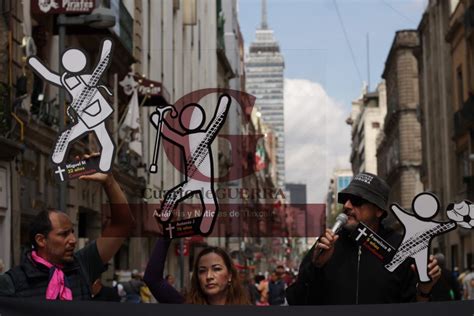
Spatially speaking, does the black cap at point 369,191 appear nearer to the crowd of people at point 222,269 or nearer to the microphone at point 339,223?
the crowd of people at point 222,269

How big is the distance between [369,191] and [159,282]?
52.6 inches

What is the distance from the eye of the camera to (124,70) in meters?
31.7

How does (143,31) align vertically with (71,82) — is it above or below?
above

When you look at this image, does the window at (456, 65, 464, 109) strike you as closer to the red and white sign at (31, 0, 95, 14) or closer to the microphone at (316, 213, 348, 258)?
the red and white sign at (31, 0, 95, 14)

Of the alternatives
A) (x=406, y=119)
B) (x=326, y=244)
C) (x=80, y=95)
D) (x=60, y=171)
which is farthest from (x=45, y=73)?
(x=406, y=119)

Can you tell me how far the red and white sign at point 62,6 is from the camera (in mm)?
23281

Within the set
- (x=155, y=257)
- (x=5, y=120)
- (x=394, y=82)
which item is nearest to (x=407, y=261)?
(x=155, y=257)

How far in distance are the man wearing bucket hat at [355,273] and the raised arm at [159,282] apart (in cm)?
70

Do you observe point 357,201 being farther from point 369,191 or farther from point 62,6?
point 62,6

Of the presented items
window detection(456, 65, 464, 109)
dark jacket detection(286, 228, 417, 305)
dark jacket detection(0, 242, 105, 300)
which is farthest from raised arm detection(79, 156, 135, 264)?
window detection(456, 65, 464, 109)

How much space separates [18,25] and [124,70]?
9410mm

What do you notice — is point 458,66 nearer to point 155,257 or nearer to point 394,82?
point 394,82

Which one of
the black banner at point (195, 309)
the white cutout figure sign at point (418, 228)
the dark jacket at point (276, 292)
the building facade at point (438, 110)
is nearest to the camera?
the black banner at point (195, 309)

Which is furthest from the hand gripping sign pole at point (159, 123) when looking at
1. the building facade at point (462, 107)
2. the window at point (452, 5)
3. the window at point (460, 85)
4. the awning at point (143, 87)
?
the window at point (452, 5)
